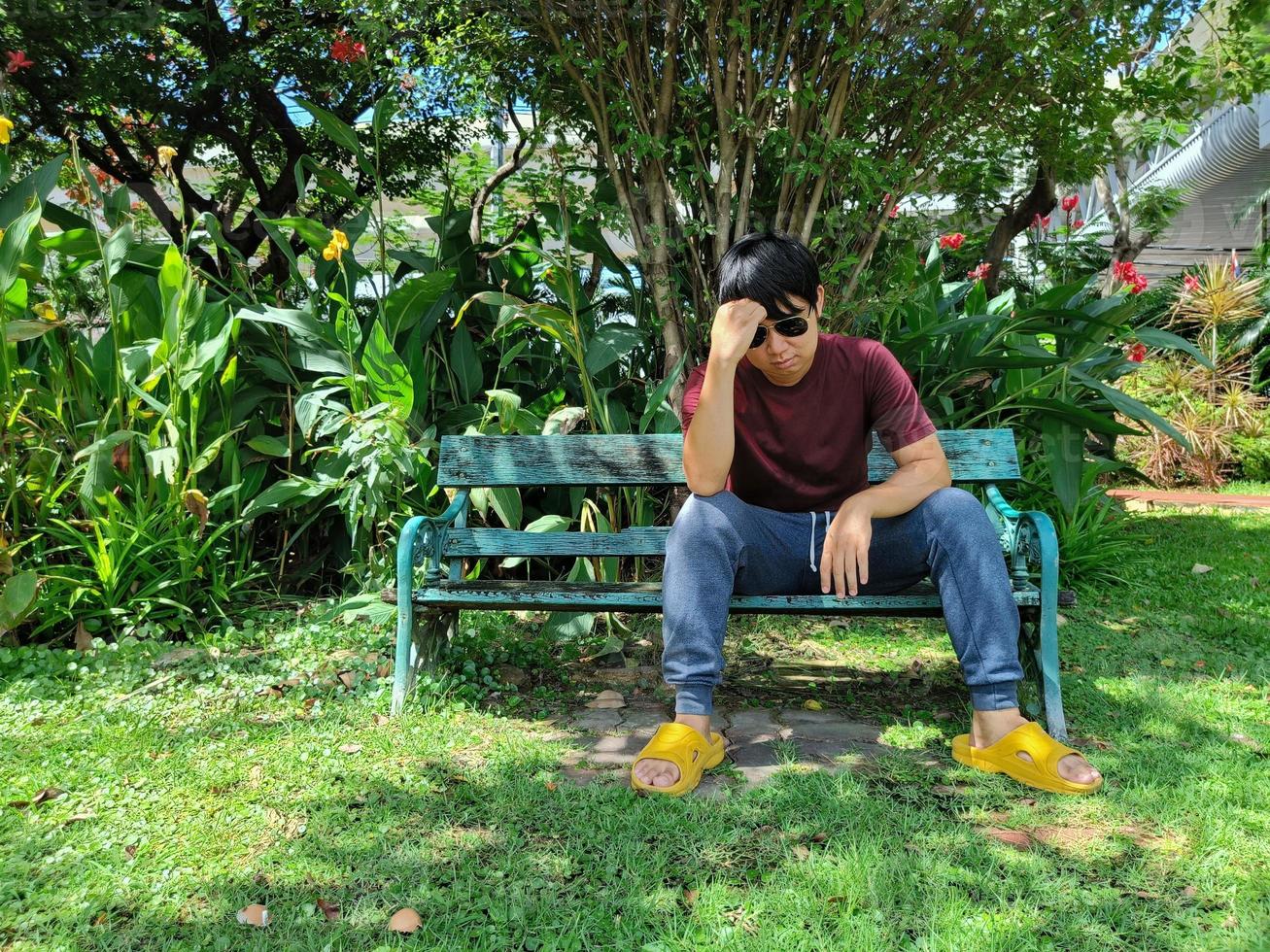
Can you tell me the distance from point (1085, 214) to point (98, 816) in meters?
22.3

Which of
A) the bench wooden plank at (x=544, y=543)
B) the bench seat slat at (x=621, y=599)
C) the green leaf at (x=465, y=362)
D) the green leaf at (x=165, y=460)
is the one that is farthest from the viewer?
the green leaf at (x=465, y=362)

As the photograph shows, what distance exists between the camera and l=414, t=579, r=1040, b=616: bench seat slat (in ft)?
8.52

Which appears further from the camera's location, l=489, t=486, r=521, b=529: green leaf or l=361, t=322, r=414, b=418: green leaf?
l=361, t=322, r=414, b=418: green leaf

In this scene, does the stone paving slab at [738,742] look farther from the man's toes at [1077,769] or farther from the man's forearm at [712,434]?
the man's forearm at [712,434]

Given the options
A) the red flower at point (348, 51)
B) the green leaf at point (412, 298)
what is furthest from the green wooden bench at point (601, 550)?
the red flower at point (348, 51)

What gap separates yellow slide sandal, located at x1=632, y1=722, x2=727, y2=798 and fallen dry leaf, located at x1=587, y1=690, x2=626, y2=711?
573 mm

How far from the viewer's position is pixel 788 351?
2525mm

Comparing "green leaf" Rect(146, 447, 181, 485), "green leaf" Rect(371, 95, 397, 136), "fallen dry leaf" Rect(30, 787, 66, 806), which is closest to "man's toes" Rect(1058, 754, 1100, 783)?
"fallen dry leaf" Rect(30, 787, 66, 806)

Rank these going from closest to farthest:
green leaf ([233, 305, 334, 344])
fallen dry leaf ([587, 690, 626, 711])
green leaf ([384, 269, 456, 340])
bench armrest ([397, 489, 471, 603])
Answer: bench armrest ([397, 489, 471, 603]) < fallen dry leaf ([587, 690, 626, 711]) < green leaf ([233, 305, 334, 344]) < green leaf ([384, 269, 456, 340])

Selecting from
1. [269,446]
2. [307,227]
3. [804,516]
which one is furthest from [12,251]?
[804,516]

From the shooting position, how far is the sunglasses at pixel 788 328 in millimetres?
2498

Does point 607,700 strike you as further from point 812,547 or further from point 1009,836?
point 1009,836

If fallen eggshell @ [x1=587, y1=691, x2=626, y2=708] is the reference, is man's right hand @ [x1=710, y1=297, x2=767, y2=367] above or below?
above

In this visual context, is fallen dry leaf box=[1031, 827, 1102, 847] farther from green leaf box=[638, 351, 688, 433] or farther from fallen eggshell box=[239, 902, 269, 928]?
green leaf box=[638, 351, 688, 433]
